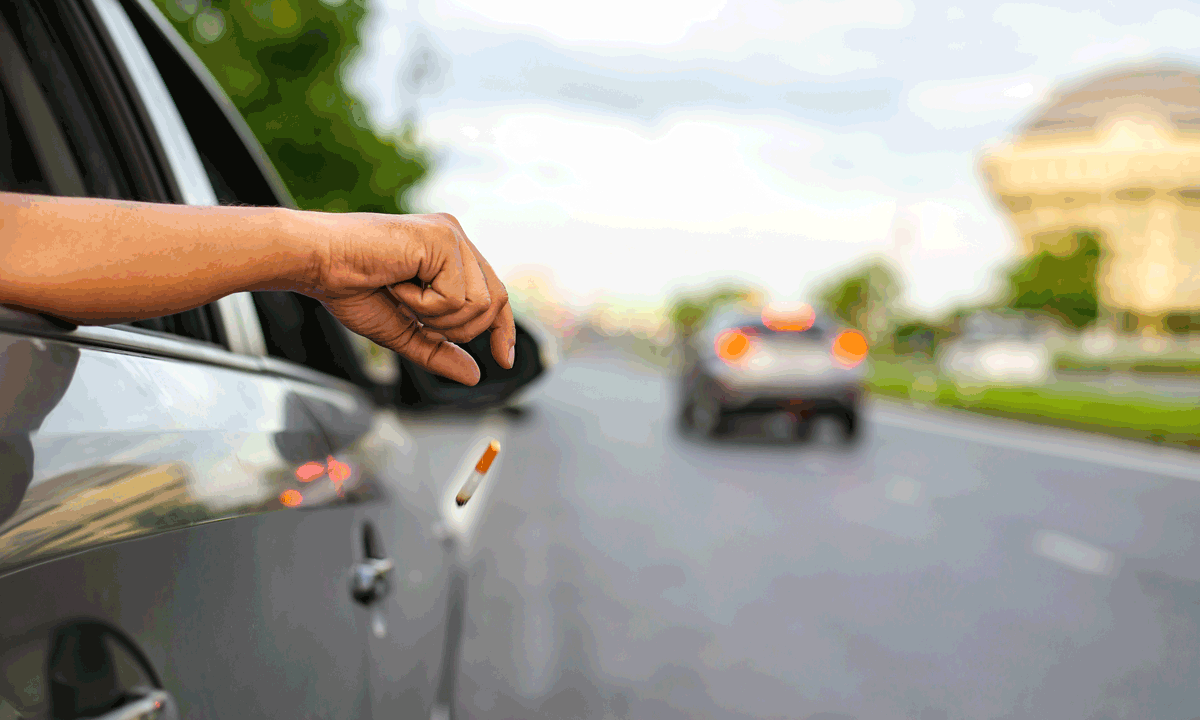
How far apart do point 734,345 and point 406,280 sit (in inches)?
531

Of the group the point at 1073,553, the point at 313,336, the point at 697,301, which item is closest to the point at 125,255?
the point at 313,336

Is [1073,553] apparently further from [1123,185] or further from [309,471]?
[1123,185]

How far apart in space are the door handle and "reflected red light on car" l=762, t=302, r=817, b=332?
12.7 meters

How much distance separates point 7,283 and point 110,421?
0.19 meters

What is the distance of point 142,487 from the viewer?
3.55 ft

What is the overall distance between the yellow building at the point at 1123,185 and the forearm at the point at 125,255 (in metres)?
90.5

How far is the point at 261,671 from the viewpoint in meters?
1.25

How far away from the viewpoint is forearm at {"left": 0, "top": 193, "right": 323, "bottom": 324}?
96 cm

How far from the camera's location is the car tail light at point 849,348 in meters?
14.1

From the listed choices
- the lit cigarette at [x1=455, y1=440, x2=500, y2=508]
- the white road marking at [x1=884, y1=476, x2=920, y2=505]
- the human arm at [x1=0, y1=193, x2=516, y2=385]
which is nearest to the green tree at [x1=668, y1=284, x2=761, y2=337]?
the white road marking at [x1=884, y1=476, x2=920, y2=505]

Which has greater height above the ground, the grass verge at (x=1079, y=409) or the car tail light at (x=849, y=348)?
the car tail light at (x=849, y=348)

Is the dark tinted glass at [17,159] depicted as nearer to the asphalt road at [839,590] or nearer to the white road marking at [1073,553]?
the asphalt road at [839,590]

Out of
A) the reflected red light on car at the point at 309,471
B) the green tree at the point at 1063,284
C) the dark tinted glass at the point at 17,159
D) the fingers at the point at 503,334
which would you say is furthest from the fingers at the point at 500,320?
the green tree at the point at 1063,284

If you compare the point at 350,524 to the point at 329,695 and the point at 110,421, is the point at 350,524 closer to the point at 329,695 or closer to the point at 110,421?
the point at 329,695
